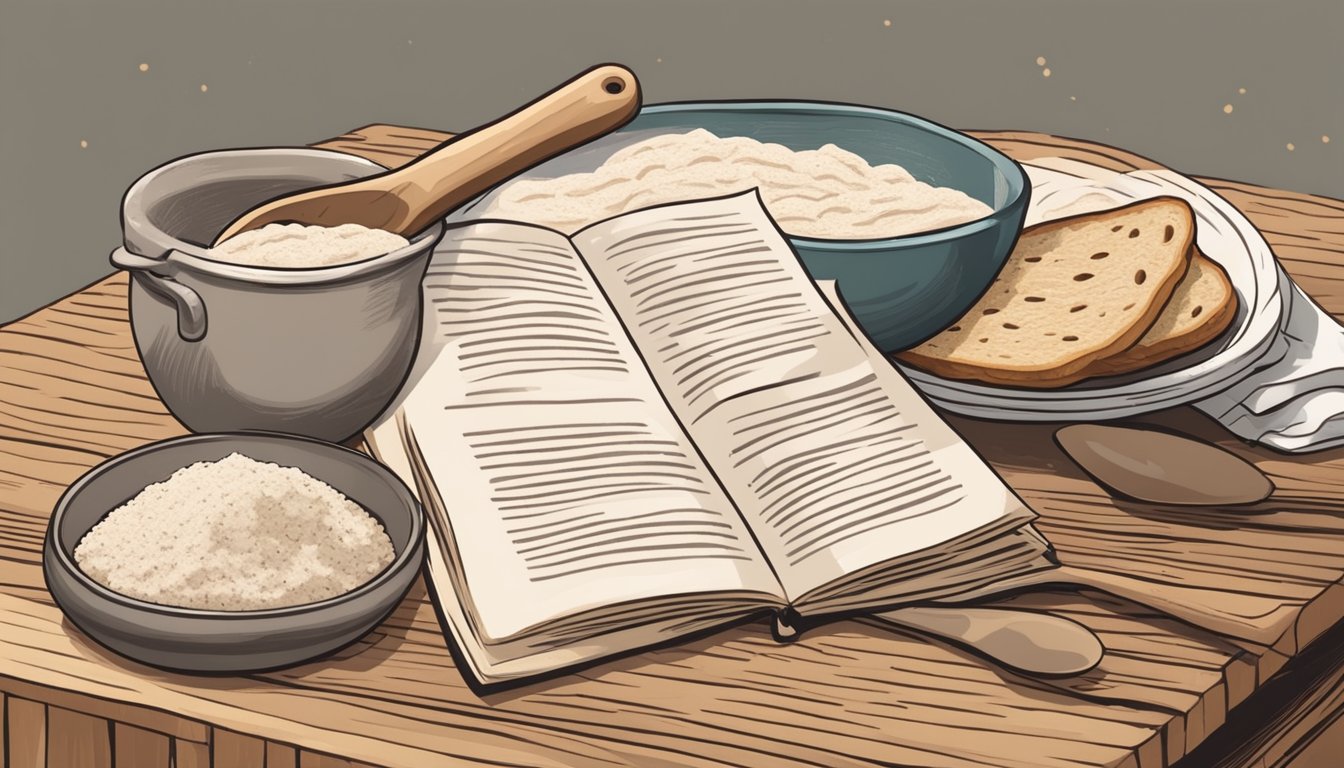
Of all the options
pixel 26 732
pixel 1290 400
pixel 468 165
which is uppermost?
pixel 468 165

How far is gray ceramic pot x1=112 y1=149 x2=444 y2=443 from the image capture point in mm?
919

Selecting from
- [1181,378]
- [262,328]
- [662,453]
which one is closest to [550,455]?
[662,453]

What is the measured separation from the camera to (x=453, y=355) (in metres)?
0.99

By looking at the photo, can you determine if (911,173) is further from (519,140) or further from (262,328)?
(262,328)

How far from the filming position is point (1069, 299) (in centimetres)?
117

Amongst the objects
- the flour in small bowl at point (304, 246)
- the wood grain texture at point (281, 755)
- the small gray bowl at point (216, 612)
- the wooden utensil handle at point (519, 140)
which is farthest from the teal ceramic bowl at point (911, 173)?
the wood grain texture at point (281, 755)

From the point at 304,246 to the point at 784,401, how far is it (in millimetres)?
317

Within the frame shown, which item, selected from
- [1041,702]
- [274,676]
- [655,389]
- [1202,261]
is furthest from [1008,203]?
[274,676]

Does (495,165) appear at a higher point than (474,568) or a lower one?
higher

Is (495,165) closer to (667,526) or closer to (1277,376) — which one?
(667,526)

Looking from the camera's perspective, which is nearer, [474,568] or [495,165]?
[474,568]

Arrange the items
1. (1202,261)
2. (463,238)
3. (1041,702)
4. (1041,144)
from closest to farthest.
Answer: (1041,702) < (463,238) < (1202,261) < (1041,144)

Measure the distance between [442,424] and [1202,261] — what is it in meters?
0.62

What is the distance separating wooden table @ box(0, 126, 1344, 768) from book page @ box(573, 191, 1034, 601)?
6 cm
